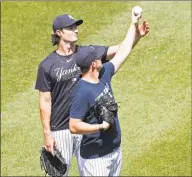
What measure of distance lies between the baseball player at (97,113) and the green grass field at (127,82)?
175 centimetres

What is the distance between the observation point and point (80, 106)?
572 centimetres

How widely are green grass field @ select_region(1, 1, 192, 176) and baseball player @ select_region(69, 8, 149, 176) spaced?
1751 mm

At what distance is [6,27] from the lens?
10758mm

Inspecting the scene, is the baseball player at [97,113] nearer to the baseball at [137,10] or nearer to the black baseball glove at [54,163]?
the baseball at [137,10]

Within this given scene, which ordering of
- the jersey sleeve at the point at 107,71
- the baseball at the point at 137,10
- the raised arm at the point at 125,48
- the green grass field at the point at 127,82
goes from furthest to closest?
1. the green grass field at the point at 127,82
2. the raised arm at the point at 125,48
3. the baseball at the point at 137,10
4. the jersey sleeve at the point at 107,71

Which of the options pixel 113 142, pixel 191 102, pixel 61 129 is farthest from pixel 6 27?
pixel 113 142

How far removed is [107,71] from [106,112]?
20.3 inches

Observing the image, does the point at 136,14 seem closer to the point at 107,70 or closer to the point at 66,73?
the point at 107,70

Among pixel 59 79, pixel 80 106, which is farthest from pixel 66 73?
pixel 80 106

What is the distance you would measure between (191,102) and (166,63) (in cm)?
104

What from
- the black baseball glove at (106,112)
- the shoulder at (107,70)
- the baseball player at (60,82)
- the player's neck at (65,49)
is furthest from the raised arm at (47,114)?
the black baseball glove at (106,112)

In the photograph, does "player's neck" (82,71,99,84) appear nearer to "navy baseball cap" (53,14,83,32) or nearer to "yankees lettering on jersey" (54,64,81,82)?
"yankees lettering on jersey" (54,64,81,82)

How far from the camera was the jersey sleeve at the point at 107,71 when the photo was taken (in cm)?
594

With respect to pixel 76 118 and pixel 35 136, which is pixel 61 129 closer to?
pixel 76 118
